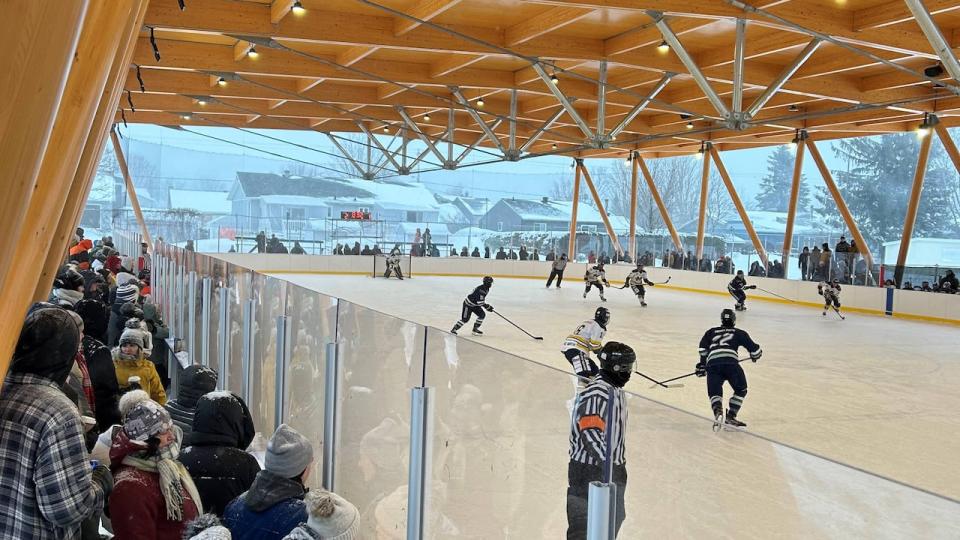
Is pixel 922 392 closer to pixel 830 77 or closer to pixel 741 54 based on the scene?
pixel 741 54

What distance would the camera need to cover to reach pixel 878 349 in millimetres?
13094

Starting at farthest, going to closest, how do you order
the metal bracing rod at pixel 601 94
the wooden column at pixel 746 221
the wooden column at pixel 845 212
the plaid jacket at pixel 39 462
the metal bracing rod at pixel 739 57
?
the wooden column at pixel 746 221
the wooden column at pixel 845 212
the metal bracing rod at pixel 601 94
the metal bracing rod at pixel 739 57
the plaid jacket at pixel 39 462

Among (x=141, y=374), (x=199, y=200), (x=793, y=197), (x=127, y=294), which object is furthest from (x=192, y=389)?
(x=199, y=200)

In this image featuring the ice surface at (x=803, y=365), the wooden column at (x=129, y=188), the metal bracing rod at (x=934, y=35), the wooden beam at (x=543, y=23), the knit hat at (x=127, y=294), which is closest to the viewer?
the ice surface at (x=803, y=365)

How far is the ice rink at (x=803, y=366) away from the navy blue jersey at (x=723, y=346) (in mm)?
620

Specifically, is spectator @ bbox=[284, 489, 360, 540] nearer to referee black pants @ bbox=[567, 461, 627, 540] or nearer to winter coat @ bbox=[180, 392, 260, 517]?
winter coat @ bbox=[180, 392, 260, 517]

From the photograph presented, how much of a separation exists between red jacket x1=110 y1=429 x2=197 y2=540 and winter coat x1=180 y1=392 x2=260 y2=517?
0.32 meters

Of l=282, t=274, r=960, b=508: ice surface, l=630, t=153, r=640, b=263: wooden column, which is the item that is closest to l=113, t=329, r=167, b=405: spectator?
l=282, t=274, r=960, b=508: ice surface

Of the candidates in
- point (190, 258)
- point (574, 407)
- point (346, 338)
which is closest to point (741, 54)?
point (190, 258)

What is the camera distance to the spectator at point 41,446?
2.19 m

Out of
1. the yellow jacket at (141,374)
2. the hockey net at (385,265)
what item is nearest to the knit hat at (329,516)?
the yellow jacket at (141,374)

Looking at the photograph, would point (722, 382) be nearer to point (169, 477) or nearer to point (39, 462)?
point (169, 477)

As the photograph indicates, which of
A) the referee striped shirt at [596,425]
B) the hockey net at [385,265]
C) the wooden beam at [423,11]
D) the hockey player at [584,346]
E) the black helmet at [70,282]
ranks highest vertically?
the wooden beam at [423,11]

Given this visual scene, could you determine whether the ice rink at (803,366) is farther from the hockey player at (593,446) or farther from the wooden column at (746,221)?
the wooden column at (746,221)
